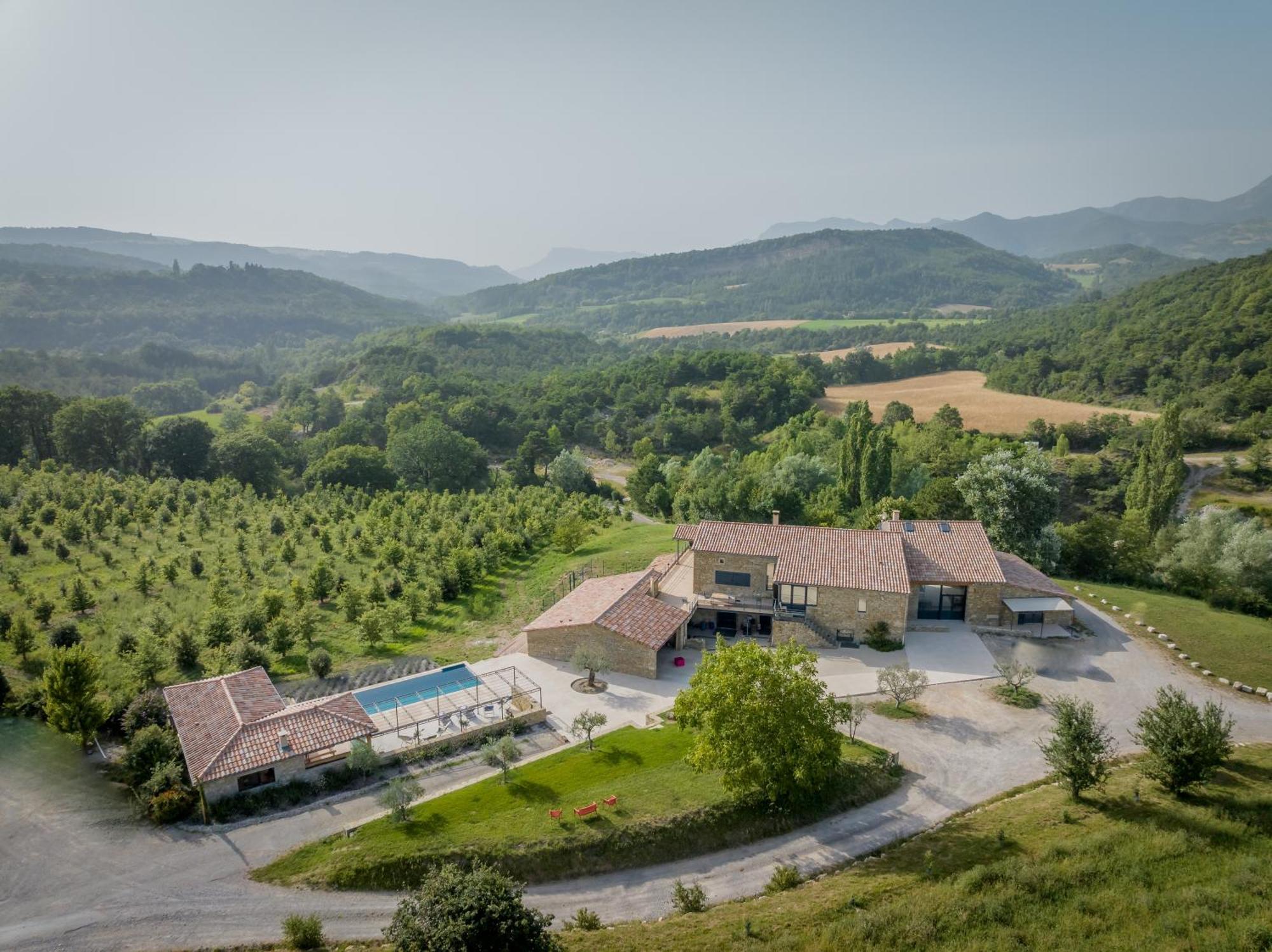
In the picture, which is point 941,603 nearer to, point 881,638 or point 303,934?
point 881,638

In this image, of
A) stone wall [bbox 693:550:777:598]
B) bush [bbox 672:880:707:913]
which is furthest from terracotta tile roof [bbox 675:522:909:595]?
bush [bbox 672:880:707:913]

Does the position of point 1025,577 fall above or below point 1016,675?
above

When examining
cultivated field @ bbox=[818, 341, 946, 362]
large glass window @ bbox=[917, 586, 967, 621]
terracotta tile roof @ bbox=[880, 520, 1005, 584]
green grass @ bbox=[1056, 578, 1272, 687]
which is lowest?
green grass @ bbox=[1056, 578, 1272, 687]

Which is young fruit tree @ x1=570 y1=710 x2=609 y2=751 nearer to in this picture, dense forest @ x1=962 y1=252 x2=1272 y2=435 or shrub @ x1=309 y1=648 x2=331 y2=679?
shrub @ x1=309 y1=648 x2=331 y2=679

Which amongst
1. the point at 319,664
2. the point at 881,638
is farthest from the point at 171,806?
the point at 881,638

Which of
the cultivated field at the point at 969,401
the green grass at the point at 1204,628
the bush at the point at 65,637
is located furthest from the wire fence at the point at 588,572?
the cultivated field at the point at 969,401

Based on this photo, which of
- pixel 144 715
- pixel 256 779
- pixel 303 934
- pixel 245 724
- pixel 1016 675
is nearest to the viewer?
pixel 303 934

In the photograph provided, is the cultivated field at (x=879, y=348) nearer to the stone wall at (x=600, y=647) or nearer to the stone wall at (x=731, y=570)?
the stone wall at (x=731, y=570)
